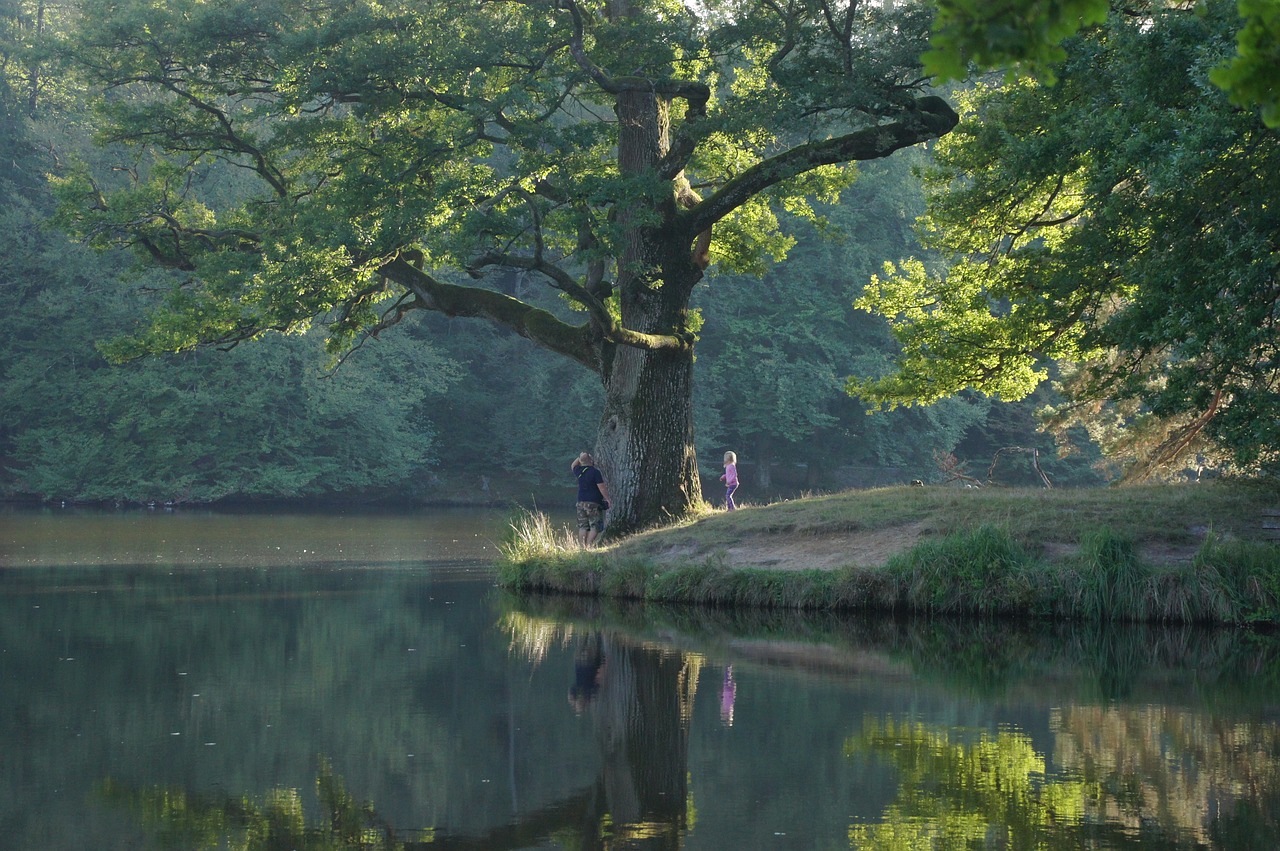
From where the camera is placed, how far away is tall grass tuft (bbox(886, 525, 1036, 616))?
16.0 metres

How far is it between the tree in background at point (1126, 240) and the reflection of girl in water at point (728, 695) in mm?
5106

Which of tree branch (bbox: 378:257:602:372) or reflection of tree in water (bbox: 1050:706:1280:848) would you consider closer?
reflection of tree in water (bbox: 1050:706:1280:848)

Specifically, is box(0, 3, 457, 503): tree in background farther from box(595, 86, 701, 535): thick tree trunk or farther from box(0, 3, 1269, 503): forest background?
box(595, 86, 701, 535): thick tree trunk

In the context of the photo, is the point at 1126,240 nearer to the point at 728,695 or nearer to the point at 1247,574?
the point at 1247,574

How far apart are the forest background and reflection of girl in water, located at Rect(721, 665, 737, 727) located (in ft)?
110

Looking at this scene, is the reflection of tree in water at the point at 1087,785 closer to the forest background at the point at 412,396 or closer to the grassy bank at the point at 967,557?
the grassy bank at the point at 967,557

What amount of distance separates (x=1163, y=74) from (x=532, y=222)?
32.1 ft

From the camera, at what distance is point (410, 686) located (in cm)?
1190

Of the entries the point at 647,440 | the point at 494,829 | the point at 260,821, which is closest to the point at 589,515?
the point at 647,440

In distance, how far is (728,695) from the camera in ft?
36.5

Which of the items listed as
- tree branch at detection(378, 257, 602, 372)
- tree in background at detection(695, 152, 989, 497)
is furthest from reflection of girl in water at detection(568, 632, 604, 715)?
tree in background at detection(695, 152, 989, 497)

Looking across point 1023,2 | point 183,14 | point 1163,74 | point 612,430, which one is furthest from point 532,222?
point 1023,2

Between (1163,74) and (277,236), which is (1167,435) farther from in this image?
(277,236)

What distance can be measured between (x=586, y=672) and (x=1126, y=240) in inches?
308
